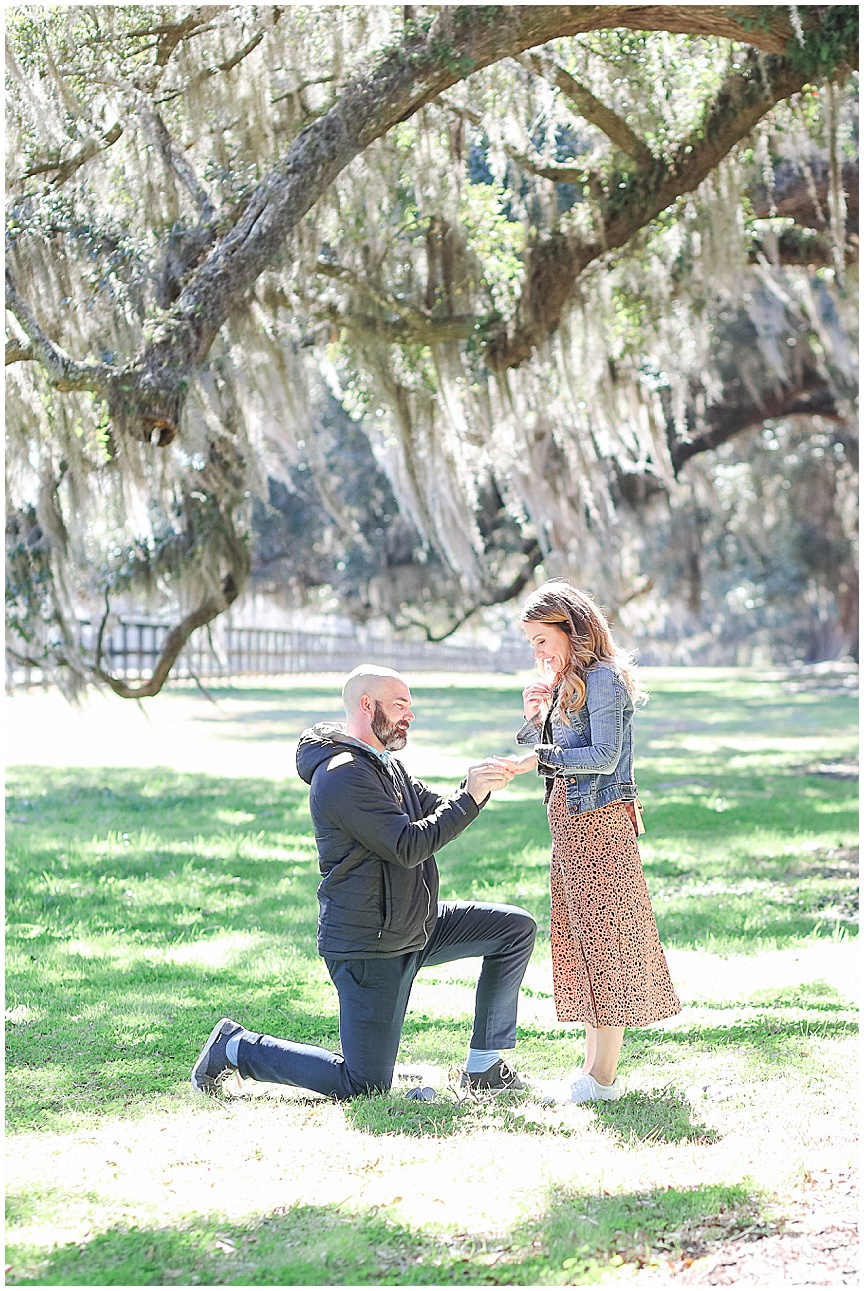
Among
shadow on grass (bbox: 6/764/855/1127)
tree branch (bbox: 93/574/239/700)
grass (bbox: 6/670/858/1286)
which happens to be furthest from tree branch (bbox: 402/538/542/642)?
grass (bbox: 6/670/858/1286)

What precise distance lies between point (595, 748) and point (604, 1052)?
0.88 m

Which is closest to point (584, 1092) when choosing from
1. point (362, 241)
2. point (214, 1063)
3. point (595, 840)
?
point (595, 840)

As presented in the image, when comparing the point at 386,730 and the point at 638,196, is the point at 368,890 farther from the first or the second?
the point at 638,196

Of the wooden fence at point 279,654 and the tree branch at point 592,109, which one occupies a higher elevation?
the tree branch at point 592,109

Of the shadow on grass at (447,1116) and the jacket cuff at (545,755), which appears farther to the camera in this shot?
the jacket cuff at (545,755)

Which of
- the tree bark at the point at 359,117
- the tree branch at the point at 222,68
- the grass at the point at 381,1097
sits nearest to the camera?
the grass at the point at 381,1097

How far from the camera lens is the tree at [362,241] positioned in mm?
5270

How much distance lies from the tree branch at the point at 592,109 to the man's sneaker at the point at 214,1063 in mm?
5122

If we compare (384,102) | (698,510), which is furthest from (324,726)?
(698,510)

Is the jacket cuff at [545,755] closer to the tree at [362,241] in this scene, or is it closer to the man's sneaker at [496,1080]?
the man's sneaker at [496,1080]

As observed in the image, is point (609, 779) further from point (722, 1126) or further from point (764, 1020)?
point (764, 1020)

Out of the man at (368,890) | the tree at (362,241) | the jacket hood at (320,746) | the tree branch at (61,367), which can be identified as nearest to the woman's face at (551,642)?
the man at (368,890)

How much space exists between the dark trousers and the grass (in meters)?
0.09

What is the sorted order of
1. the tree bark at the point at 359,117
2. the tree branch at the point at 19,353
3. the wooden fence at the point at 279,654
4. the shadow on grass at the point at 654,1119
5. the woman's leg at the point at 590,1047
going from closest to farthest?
the shadow on grass at the point at 654,1119 < the woman's leg at the point at 590,1047 < the tree bark at the point at 359,117 < the tree branch at the point at 19,353 < the wooden fence at the point at 279,654
